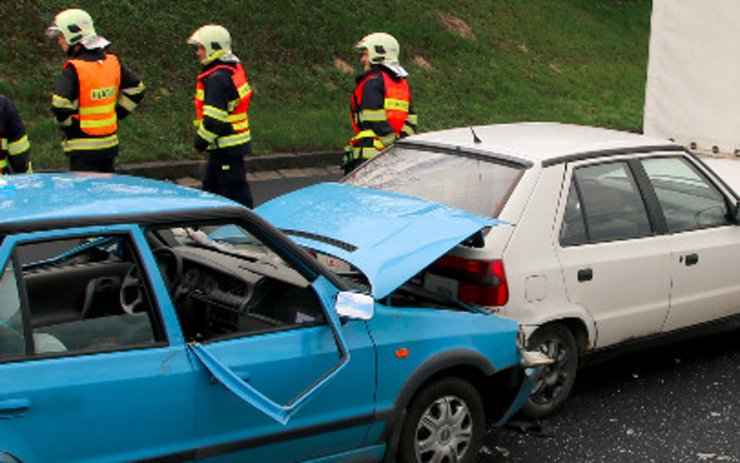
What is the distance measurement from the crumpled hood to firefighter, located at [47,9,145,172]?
2.77m

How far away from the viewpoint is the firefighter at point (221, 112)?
8.30 metres

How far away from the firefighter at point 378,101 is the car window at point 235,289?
3.72 m

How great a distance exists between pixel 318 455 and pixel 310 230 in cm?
134

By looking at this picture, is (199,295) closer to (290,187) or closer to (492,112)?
(290,187)

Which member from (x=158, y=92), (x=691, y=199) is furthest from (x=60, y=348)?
(x=158, y=92)

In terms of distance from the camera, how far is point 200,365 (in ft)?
13.0

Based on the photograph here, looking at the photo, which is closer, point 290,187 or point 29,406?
point 29,406

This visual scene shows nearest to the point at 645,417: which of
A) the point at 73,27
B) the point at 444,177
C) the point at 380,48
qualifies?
the point at 444,177

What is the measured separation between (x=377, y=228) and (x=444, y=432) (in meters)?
1.05

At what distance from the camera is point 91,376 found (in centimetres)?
368

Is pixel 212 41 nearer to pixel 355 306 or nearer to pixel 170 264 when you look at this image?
pixel 170 264

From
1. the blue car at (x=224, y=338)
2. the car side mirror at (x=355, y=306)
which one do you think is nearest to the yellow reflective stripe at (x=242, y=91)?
the blue car at (x=224, y=338)

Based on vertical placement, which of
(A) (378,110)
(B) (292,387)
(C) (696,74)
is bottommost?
(B) (292,387)

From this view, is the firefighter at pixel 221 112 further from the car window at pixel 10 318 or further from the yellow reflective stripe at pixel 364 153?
the car window at pixel 10 318
